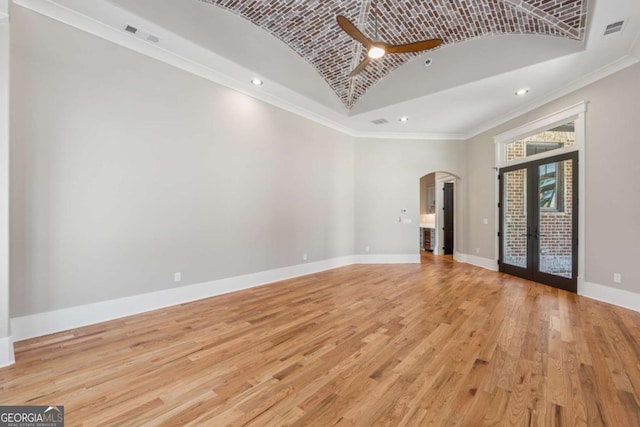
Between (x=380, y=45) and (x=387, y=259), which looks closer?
(x=380, y=45)

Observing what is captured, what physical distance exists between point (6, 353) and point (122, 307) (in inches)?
42.0

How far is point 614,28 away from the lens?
324 centimetres

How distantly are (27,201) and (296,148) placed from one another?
3.92 m

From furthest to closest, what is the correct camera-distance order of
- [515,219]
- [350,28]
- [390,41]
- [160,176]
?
[515,219] → [390,41] → [160,176] → [350,28]

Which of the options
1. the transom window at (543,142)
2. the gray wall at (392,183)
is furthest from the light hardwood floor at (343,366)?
the gray wall at (392,183)

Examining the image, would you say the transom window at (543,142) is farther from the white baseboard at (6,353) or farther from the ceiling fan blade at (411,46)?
the white baseboard at (6,353)

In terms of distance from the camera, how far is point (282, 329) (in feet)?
9.93

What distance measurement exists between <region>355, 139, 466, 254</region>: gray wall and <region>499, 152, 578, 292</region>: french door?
165cm

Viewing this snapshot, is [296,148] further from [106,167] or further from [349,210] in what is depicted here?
[106,167]

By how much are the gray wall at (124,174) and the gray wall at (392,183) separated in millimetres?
2730

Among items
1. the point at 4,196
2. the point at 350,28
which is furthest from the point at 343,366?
the point at 350,28

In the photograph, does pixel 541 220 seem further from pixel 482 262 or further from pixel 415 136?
pixel 415 136

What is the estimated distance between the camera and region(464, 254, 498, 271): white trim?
248 inches

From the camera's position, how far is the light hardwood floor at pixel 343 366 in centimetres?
175
